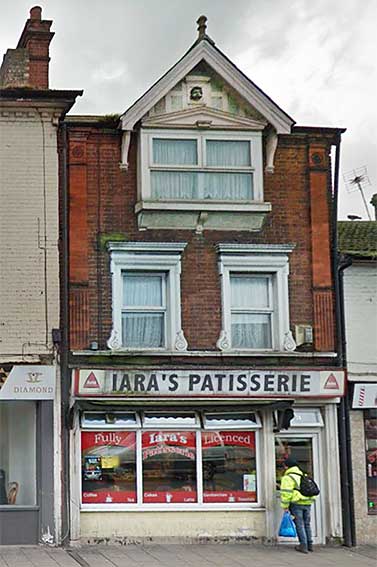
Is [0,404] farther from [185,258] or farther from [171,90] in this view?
[171,90]

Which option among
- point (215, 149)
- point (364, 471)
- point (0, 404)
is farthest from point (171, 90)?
point (364, 471)

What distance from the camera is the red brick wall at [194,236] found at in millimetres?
19984

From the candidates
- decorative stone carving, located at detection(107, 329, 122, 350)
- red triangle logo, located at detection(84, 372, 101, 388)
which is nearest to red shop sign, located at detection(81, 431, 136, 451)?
red triangle logo, located at detection(84, 372, 101, 388)

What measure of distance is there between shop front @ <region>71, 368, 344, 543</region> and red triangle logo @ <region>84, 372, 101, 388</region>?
0.02 metres

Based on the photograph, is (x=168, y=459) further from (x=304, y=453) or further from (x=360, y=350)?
(x=360, y=350)

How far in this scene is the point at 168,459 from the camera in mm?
19938

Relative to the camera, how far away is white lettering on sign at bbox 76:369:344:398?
63.0 feet

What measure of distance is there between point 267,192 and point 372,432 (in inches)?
204

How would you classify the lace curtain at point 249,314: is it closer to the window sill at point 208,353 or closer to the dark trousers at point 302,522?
the window sill at point 208,353

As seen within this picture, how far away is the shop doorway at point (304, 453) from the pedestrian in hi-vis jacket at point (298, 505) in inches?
44.0

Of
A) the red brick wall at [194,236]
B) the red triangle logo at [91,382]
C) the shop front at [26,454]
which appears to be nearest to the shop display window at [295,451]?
the red brick wall at [194,236]

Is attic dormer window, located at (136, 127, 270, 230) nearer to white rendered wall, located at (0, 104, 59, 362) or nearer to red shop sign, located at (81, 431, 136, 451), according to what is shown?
white rendered wall, located at (0, 104, 59, 362)

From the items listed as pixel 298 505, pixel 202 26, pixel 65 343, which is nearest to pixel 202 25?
pixel 202 26

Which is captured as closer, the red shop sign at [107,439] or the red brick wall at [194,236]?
the red shop sign at [107,439]
